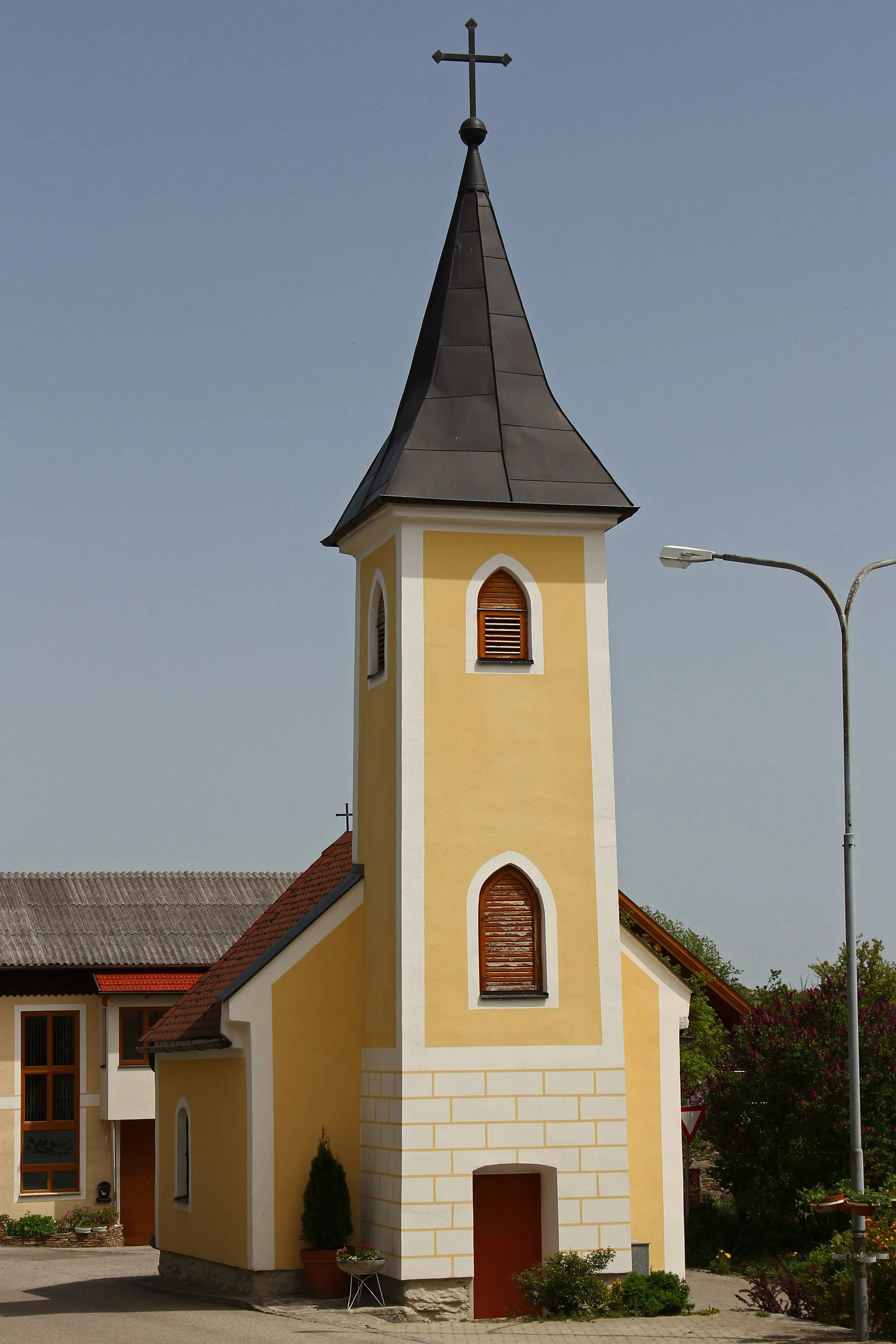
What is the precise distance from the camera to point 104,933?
44312 millimetres

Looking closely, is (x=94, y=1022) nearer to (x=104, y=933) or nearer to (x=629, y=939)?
(x=104, y=933)

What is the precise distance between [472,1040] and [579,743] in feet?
13.0

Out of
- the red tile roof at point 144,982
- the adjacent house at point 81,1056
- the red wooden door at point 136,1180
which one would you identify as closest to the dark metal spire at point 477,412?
the red tile roof at point 144,982

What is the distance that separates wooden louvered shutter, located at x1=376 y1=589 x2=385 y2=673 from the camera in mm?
22797

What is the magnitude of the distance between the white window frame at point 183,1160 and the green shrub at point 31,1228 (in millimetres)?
16834

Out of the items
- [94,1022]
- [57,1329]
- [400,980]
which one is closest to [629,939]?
[400,980]

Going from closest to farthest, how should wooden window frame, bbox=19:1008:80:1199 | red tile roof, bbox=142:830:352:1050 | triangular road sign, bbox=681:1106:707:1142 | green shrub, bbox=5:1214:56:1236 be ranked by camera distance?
red tile roof, bbox=142:830:352:1050 → triangular road sign, bbox=681:1106:707:1142 → green shrub, bbox=5:1214:56:1236 → wooden window frame, bbox=19:1008:80:1199

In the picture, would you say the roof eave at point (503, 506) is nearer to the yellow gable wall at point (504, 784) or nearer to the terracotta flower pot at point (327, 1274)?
the yellow gable wall at point (504, 784)

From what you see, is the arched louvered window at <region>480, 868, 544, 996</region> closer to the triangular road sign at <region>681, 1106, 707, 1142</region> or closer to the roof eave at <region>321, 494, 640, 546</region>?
the roof eave at <region>321, 494, 640, 546</region>

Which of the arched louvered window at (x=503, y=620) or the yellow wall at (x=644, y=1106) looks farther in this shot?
the yellow wall at (x=644, y=1106)

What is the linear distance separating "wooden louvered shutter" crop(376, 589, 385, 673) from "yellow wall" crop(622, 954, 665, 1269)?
514cm

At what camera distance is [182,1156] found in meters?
25.4

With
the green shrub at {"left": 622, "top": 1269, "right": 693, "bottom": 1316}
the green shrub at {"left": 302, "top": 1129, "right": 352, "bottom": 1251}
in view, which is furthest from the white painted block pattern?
the green shrub at {"left": 622, "top": 1269, "right": 693, "bottom": 1316}

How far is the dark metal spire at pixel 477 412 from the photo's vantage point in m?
22.0
